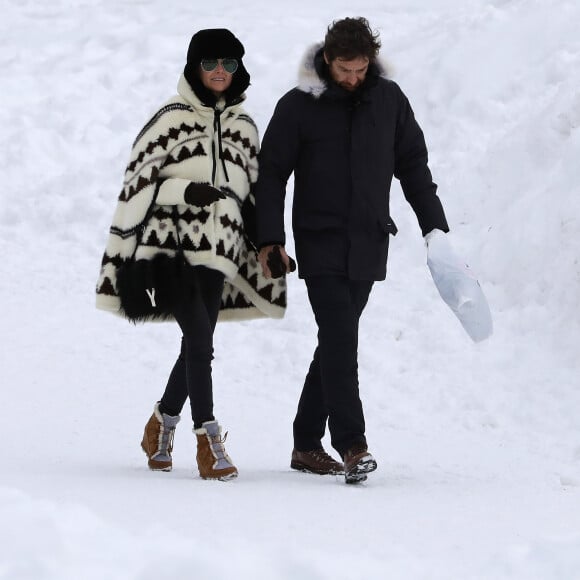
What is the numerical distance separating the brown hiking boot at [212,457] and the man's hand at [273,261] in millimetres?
679

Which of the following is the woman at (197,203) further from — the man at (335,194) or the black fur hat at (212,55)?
the man at (335,194)

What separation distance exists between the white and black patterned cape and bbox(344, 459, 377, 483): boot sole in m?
0.98

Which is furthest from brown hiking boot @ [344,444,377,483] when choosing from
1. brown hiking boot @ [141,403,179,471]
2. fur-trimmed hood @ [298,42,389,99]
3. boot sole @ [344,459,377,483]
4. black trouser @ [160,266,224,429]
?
fur-trimmed hood @ [298,42,389,99]

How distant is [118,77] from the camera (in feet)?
46.0

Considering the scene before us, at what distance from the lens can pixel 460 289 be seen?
5.70 metres

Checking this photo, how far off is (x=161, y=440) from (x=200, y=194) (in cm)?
120

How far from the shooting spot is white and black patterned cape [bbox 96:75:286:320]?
5.59 metres

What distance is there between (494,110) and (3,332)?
189 inches

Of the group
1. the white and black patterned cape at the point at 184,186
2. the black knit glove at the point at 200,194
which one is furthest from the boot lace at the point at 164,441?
the black knit glove at the point at 200,194

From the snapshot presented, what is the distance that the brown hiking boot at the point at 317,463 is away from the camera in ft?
19.8

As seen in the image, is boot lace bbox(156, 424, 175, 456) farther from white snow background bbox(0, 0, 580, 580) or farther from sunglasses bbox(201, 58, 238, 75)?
sunglasses bbox(201, 58, 238, 75)

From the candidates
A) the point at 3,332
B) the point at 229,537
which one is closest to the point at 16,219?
the point at 3,332

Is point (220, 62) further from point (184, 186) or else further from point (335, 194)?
point (335, 194)

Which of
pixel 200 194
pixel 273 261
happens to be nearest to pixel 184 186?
pixel 200 194
